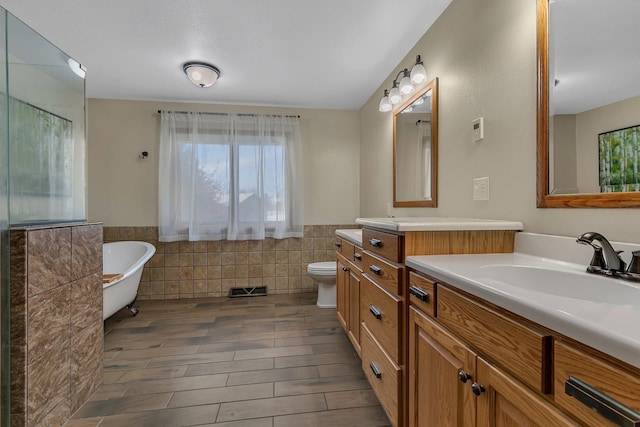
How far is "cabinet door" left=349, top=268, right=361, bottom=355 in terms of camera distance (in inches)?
72.2

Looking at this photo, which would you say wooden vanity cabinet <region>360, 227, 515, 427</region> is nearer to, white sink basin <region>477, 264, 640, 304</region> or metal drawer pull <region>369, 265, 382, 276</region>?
metal drawer pull <region>369, 265, 382, 276</region>

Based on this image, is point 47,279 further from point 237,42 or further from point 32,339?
point 237,42

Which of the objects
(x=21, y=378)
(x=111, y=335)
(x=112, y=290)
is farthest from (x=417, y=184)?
(x=111, y=335)

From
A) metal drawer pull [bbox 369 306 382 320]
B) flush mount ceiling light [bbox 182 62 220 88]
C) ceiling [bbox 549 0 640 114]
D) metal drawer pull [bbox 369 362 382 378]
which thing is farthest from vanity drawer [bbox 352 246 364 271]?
flush mount ceiling light [bbox 182 62 220 88]

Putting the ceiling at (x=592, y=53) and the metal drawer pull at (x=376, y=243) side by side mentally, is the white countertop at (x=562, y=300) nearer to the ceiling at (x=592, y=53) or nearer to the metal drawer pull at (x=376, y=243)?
the metal drawer pull at (x=376, y=243)

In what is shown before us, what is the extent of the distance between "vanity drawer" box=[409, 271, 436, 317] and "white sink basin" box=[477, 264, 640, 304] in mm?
175

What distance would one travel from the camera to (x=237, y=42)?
2.15 metres

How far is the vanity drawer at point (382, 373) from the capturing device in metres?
1.21

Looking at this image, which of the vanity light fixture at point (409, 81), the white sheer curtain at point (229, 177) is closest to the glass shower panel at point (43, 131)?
the white sheer curtain at point (229, 177)

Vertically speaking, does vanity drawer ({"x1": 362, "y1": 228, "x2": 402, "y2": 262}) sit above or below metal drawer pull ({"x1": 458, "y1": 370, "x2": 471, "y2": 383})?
above

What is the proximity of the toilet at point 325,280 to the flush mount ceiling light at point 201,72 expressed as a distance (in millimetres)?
2000

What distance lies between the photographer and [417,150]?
216 cm

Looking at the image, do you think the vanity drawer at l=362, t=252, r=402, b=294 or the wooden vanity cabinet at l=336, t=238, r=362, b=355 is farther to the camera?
the wooden vanity cabinet at l=336, t=238, r=362, b=355

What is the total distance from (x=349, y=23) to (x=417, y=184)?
1227 millimetres
